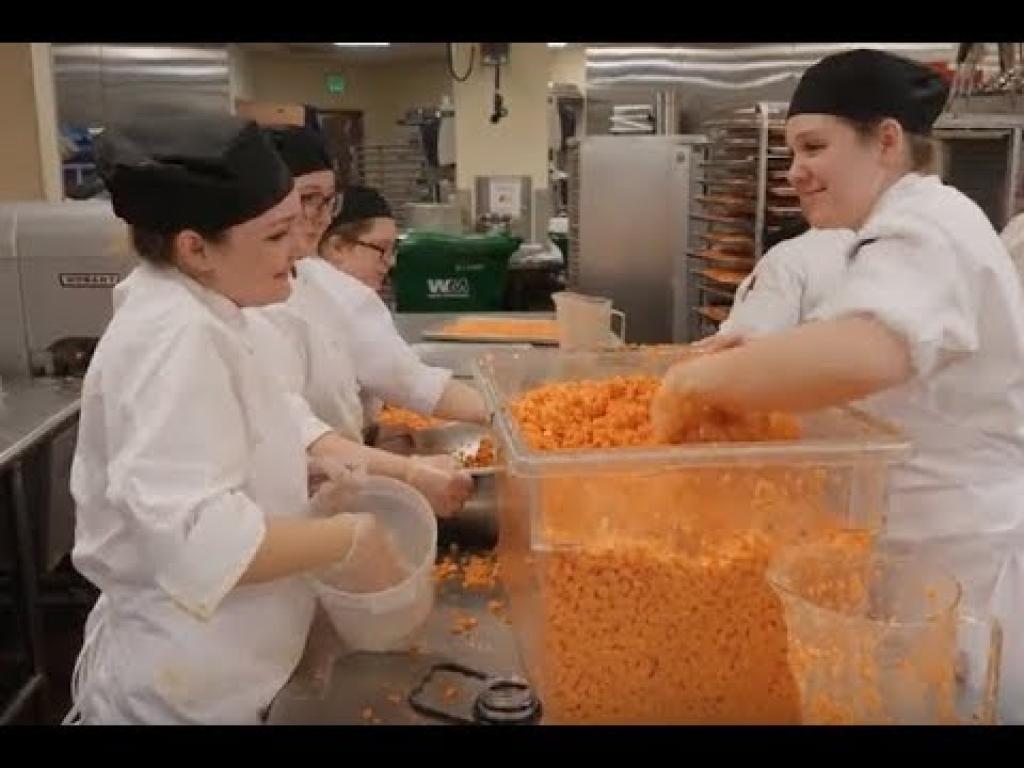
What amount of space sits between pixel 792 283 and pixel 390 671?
58.3 inches

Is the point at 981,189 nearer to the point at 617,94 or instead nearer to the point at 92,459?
the point at 92,459

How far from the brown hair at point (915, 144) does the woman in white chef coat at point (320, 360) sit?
68 centimetres

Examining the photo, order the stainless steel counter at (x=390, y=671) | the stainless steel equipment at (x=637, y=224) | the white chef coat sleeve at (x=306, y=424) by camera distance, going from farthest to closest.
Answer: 1. the stainless steel equipment at (x=637, y=224)
2. the white chef coat sleeve at (x=306, y=424)
3. the stainless steel counter at (x=390, y=671)

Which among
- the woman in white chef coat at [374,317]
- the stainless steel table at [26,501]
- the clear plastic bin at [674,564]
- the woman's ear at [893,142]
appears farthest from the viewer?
the stainless steel table at [26,501]

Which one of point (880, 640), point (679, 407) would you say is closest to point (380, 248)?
point (679, 407)

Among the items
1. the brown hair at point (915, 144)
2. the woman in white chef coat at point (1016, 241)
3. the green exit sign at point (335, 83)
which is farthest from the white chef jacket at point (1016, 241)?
the green exit sign at point (335, 83)

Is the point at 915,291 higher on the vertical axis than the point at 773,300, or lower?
higher

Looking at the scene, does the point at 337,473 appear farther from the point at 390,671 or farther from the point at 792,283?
the point at 792,283

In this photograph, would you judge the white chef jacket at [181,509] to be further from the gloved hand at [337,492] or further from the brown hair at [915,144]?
the brown hair at [915,144]

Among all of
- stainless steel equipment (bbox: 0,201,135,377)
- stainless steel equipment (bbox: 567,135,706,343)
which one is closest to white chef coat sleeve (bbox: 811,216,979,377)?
stainless steel equipment (bbox: 0,201,135,377)

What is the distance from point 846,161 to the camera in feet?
3.92

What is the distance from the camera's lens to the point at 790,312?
220 centimetres

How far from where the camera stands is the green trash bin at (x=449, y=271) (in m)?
4.52
